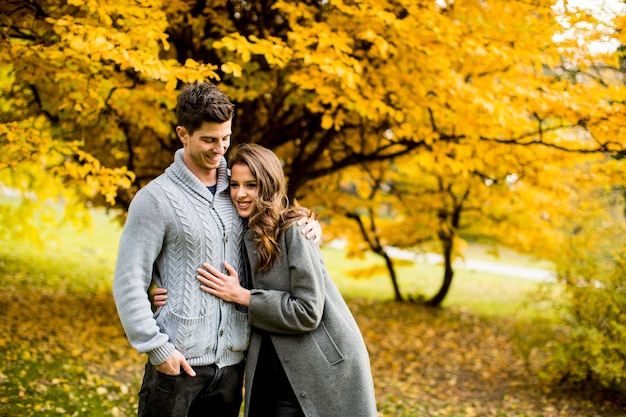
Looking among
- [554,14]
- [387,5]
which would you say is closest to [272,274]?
[387,5]

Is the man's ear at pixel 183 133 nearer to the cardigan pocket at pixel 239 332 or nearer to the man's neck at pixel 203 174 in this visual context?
the man's neck at pixel 203 174

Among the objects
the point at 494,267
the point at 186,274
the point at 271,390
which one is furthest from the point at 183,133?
the point at 494,267

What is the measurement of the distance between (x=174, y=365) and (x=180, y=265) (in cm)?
42

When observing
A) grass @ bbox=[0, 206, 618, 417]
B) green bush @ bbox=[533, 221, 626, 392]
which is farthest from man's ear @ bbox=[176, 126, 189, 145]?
green bush @ bbox=[533, 221, 626, 392]

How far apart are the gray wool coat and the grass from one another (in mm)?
2630

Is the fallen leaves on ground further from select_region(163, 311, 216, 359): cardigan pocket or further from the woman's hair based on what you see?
the woman's hair

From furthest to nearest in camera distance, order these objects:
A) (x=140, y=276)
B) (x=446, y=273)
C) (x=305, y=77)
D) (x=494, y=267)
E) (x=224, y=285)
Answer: (x=494, y=267), (x=446, y=273), (x=305, y=77), (x=224, y=285), (x=140, y=276)

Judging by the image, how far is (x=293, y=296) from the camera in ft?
8.64

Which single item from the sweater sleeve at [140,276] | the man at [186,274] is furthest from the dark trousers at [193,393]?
the sweater sleeve at [140,276]

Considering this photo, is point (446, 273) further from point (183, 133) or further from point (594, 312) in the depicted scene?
point (183, 133)

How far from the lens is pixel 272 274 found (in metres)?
2.67

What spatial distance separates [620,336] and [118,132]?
5.41 metres

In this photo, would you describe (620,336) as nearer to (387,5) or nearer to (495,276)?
(387,5)

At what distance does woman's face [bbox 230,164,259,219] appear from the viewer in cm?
267
